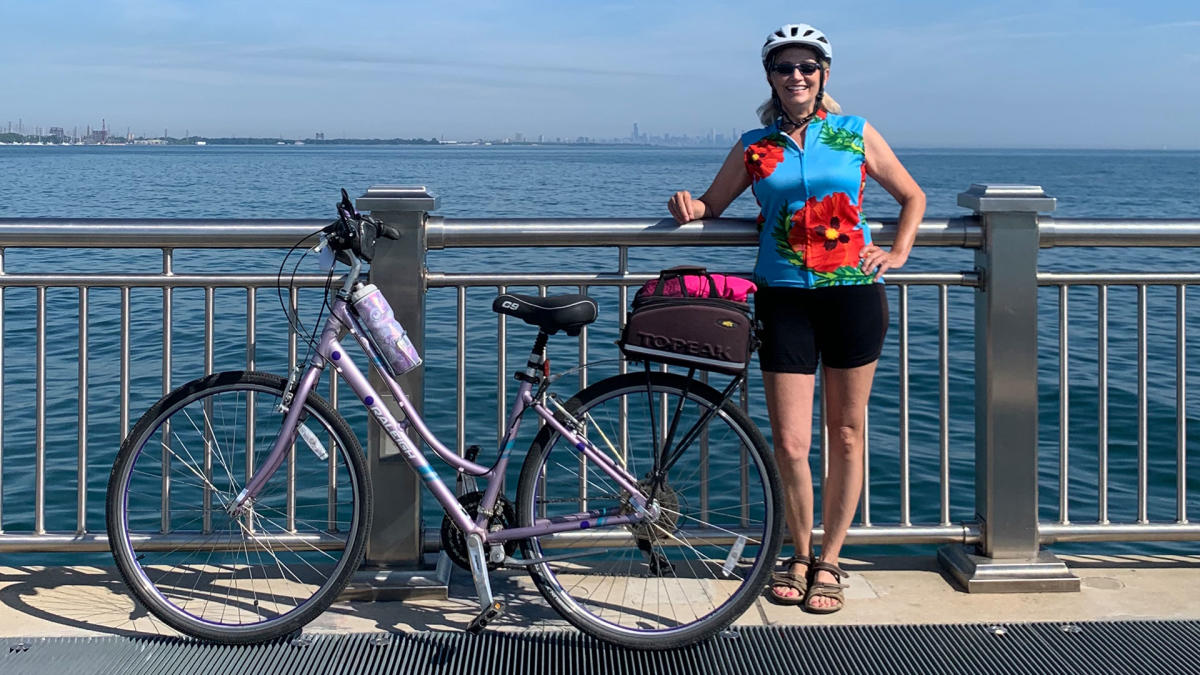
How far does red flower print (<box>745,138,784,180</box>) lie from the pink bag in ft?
1.23

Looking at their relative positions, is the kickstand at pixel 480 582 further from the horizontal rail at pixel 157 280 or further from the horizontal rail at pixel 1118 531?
the horizontal rail at pixel 1118 531

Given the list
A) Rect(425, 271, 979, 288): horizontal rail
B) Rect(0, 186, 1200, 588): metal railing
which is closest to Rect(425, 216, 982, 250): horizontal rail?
Rect(0, 186, 1200, 588): metal railing

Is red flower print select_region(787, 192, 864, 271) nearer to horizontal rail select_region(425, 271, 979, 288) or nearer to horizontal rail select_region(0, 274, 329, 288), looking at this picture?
horizontal rail select_region(425, 271, 979, 288)

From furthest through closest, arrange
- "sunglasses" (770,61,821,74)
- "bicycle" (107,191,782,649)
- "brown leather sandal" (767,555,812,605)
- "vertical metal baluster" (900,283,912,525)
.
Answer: "vertical metal baluster" (900,283,912,525) → "brown leather sandal" (767,555,812,605) → "sunglasses" (770,61,821,74) → "bicycle" (107,191,782,649)

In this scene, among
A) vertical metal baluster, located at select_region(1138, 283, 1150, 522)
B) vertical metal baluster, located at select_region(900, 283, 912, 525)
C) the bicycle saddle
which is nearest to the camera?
the bicycle saddle

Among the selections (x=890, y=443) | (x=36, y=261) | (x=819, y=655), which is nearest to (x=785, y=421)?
(x=819, y=655)

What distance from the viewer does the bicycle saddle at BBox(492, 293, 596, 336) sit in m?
3.58

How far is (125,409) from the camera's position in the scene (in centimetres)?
433

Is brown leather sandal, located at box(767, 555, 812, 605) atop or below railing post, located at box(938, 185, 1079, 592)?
below

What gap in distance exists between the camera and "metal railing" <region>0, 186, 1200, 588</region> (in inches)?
163

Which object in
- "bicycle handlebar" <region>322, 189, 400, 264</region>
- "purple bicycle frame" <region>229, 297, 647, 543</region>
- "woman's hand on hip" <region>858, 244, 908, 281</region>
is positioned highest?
"bicycle handlebar" <region>322, 189, 400, 264</region>

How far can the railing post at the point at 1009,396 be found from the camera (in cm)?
430

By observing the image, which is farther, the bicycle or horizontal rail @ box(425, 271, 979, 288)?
horizontal rail @ box(425, 271, 979, 288)

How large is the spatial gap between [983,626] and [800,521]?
647 millimetres
